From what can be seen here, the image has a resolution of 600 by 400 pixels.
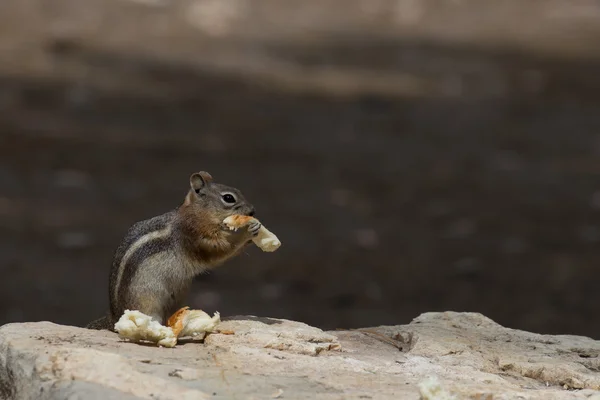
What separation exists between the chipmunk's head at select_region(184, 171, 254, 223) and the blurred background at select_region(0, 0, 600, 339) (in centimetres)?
328

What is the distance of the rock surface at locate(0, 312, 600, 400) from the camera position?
328cm

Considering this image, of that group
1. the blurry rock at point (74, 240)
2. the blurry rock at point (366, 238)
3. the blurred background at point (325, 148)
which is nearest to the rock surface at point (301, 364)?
the blurred background at point (325, 148)

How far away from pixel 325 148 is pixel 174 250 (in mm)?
6777

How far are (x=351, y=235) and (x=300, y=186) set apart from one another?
1.05 metres

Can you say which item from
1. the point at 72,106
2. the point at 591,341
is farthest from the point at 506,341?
the point at 72,106

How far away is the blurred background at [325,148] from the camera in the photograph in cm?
823

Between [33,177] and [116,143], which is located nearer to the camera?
[33,177]

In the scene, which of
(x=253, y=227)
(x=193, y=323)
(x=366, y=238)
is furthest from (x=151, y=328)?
(x=366, y=238)

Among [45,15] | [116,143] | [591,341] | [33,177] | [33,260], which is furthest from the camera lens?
[45,15]

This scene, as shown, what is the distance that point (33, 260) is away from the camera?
841cm

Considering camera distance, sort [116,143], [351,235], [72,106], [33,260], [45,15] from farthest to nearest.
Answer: [45,15] < [72,106] < [116,143] < [351,235] < [33,260]

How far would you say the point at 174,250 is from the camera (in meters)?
4.22

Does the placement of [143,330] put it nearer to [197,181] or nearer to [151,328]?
[151,328]

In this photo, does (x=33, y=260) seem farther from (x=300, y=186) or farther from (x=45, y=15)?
(x=45, y=15)
